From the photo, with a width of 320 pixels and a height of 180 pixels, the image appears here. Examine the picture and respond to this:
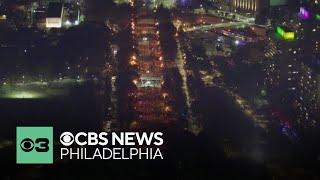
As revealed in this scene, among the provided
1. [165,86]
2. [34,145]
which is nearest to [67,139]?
[34,145]

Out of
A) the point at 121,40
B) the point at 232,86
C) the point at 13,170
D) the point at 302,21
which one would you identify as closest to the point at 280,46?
the point at 302,21

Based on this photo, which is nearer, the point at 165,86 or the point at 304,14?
the point at 165,86

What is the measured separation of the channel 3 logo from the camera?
29.3 feet

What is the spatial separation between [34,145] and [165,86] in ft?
18.4

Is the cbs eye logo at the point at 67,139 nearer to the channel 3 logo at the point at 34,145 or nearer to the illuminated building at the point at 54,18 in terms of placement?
the channel 3 logo at the point at 34,145

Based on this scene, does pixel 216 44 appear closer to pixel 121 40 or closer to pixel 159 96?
pixel 121 40

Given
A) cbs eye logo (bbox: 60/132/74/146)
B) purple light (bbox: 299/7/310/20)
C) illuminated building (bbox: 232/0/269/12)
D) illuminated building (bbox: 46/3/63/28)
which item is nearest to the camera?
cbs eye logo (bbox: 60/132/74/146)

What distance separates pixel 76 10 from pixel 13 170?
9.65m

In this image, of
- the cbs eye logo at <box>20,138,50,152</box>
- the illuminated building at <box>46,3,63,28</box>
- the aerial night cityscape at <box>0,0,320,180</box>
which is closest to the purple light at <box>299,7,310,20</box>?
the aerial night cityscape at <box>0,0,320,180</box>

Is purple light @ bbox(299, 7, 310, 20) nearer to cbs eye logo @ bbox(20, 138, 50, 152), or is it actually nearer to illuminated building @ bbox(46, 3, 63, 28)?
illuminated building @ bbox(46, 3, 63, 28)

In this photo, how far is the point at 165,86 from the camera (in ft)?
46.4

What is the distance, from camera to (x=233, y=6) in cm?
2098

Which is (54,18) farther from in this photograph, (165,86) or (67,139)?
(67,139)

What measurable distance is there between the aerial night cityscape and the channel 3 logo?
0.10 ft
